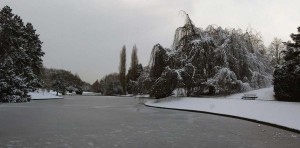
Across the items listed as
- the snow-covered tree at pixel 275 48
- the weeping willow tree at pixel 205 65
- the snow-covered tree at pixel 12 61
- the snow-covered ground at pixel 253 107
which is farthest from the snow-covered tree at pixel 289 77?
the snow-covered tree at pixel 275 48

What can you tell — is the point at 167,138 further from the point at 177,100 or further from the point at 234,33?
the point at 234,33

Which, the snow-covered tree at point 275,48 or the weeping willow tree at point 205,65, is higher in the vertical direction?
the snow-covered tree at point 275,48

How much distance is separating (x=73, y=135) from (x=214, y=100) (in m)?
17.8

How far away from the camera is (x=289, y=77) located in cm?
2267

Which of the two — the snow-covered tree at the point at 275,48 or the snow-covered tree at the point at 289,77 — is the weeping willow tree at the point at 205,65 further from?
the snow-covered tree at the point at 275,48

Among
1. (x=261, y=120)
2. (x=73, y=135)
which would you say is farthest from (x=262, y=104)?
(x=73, y=135)

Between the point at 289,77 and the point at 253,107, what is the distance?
3.05 m

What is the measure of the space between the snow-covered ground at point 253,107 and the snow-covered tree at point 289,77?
134cm

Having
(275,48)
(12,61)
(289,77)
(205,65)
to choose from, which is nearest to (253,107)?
(289,77)

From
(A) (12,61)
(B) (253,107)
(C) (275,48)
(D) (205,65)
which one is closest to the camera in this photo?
(B) (253,107)

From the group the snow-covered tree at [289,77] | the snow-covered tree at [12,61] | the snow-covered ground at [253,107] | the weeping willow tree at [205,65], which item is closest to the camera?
the snow-covered ground at [253,107]

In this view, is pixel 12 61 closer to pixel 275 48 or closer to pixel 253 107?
pixel 253 107

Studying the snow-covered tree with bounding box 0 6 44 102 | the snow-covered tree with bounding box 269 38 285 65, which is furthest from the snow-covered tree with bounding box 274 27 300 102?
the snow-covered tree with bounding box 269 38 285 65

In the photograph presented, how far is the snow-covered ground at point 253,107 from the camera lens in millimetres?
16938
